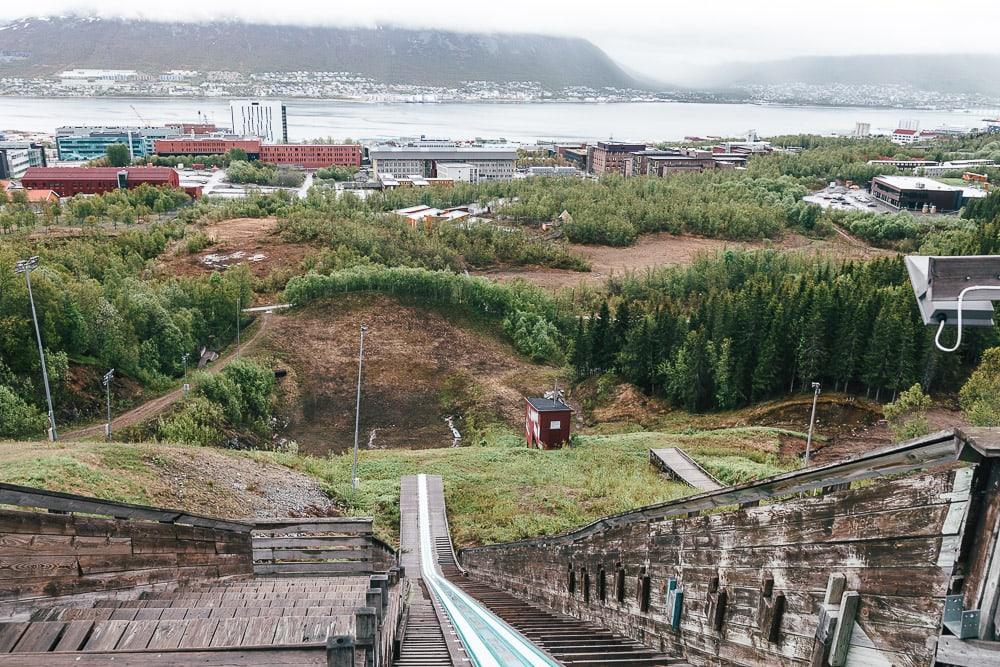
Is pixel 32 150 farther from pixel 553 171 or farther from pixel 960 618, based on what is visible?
pixel 960 618

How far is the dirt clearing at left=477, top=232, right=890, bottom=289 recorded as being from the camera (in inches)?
1865

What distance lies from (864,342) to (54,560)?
92.3 ft

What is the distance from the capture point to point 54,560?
12.4 ft

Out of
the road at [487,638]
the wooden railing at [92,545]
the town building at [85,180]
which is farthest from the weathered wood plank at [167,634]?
the town building at [85,180]

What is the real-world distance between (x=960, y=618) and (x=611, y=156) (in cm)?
10177

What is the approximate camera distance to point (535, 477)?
61.4 ft

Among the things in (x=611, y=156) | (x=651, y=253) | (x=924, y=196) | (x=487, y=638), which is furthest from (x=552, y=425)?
(x=611, y=156)

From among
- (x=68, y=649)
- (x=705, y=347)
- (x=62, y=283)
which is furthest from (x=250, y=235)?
(x=68, y=649)

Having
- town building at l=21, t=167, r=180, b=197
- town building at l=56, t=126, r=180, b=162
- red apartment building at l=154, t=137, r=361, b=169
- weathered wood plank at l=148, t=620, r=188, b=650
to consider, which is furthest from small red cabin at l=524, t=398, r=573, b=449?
town building at l=56, t=126, r=180, b=162

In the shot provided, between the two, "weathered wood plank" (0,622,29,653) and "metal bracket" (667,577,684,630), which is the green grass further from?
"weathered wood plank" (0,622,29,653)

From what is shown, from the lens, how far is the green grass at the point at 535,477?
16.2 m

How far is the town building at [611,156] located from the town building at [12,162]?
240ft

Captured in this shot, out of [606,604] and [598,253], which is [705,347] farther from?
[598,253]

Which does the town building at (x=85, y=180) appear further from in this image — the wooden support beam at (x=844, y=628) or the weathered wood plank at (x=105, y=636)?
the wooden support beam at (x=844, y=628)
